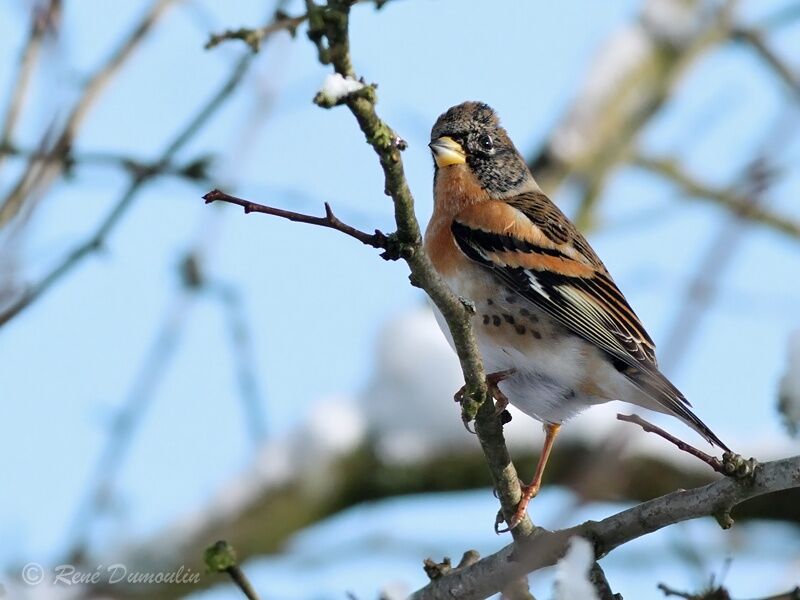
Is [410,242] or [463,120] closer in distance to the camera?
[410,242]

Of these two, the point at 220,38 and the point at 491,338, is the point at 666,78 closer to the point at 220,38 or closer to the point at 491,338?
the point at 491,338

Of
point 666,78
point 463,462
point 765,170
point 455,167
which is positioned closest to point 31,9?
point 455,167

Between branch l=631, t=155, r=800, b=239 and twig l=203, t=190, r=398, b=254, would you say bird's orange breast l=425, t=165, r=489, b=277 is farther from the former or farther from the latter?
branch l=631, t=155, r=800, b=239

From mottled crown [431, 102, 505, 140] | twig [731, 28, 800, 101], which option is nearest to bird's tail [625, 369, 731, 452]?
mottled crown [431, 102, 505, 140]

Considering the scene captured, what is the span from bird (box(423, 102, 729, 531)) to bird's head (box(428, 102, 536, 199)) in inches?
4.0

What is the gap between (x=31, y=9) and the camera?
332 centimetres

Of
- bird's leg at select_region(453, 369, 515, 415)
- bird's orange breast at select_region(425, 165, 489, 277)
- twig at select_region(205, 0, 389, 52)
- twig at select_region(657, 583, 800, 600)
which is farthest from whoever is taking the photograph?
bird's orange breast at select_region(425, 165, 489, 277)

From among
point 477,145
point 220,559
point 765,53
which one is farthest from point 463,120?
point 765,53

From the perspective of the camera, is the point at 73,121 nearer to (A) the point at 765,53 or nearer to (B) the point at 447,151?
(B) the point at 447,151

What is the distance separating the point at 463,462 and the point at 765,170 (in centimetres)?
412

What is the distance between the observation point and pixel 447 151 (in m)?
4.12

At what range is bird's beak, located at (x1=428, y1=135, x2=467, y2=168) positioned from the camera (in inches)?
161

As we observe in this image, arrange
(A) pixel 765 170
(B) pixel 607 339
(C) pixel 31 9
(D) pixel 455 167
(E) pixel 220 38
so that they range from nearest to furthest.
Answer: (A) pixel 765 170
(E) pixel 220 38
(C) pixel 31 9
(B) pixel 607 339
(D) pixel 455 167

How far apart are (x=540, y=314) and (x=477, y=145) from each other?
95 cm
